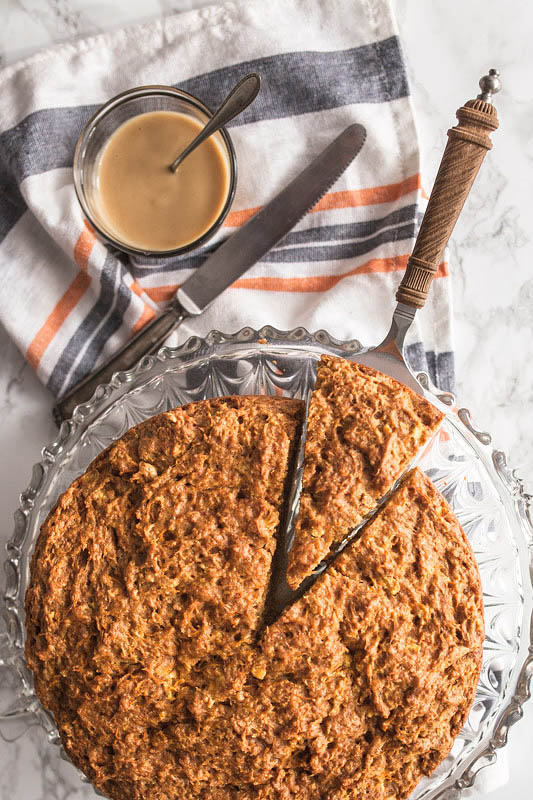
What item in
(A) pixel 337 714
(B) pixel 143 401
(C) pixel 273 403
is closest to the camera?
(A) pixel 337 714

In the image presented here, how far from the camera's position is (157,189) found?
10.2 ft

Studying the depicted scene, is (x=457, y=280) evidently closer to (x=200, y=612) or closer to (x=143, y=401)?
(x=143, y=401)

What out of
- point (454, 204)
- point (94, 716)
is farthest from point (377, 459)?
point (94, 716)

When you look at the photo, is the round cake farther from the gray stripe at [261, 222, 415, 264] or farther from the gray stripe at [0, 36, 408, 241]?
the gray stripe at [0, 36, 408, 241]

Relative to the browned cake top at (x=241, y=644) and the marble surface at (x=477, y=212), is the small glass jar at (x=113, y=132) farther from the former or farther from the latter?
the browned cake top at (x=241, y=644)

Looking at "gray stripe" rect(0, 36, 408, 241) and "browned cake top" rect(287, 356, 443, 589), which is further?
"gray stripe" rect(0, 36, 408, 241)

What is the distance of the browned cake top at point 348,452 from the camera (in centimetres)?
230

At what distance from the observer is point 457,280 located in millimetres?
3379

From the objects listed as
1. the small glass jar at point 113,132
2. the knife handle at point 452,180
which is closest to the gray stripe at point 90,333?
the small glass jar at point 113,132

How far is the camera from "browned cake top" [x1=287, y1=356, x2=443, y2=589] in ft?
7.55

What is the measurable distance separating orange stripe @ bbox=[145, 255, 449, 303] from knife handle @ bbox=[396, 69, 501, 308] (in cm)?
67

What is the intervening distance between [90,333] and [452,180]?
1623 millimetres

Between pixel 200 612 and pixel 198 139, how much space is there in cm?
185

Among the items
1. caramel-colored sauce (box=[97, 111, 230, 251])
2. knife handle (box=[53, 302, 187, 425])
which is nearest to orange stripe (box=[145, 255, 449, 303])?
knife handle (box=[53, 302, 187, 425])
